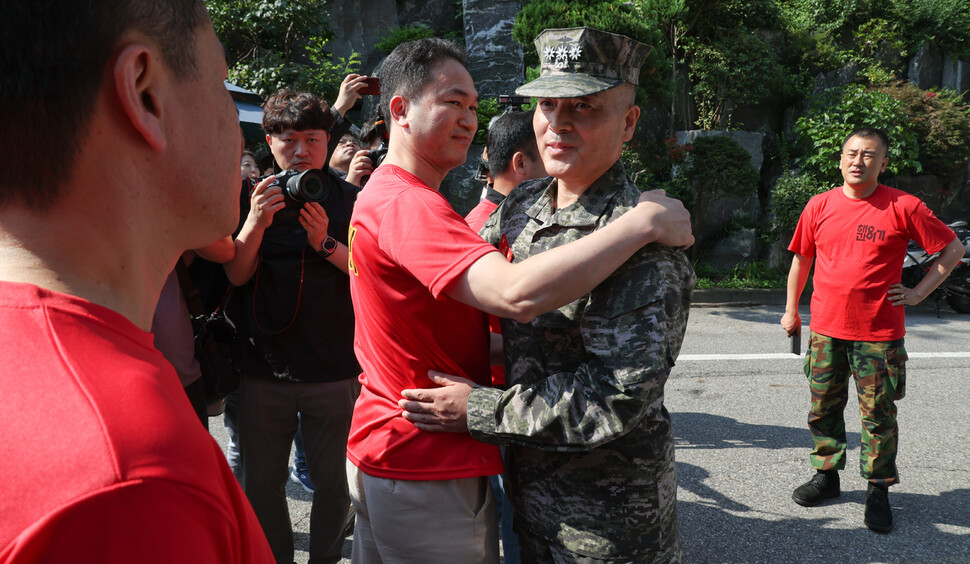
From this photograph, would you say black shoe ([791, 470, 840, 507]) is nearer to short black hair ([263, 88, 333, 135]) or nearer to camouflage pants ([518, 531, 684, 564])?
camouflage pants ([518, 531, 684, 564])

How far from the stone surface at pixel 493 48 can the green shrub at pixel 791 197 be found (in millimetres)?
4865

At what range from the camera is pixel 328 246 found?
2.65 meters

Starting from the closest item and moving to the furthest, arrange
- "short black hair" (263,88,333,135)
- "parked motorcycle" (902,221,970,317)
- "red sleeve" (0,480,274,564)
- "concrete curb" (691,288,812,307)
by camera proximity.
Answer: "red sleeve" (0,480,274,564), "short black hair" (263,88,333,135), "parked motorcycle" (902,221,970,317), "concrete curb" (691,288,812,307)

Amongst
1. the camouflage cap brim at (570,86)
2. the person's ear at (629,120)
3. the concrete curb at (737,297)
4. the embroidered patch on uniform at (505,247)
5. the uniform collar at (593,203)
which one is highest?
the camouflage cap brim at (570,86)

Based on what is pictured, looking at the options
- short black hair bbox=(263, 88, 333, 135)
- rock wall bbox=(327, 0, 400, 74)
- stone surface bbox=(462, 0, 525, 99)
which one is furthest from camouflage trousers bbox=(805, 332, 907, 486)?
rock wall bbox=(327, 0, 400, 74)

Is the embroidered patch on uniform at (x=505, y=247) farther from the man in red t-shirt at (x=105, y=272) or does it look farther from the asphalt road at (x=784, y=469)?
the asphalt road at (x=784, y=469)

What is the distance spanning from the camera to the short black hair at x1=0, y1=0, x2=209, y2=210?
0.58 m

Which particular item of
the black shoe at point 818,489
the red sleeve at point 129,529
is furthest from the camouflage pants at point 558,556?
the black shoe at point 818,489

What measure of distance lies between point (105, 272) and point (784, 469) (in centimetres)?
412

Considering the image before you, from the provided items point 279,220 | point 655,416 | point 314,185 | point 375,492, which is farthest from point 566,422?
point 279,220

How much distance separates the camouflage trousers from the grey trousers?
259cm

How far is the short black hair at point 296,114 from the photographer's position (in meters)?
2.97

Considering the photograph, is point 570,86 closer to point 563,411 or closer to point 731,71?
point 563,411

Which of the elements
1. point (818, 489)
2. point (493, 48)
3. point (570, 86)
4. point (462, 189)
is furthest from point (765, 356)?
point (493, 48)
